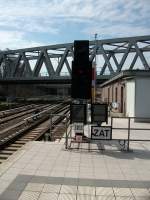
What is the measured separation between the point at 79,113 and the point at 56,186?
20.5 feet

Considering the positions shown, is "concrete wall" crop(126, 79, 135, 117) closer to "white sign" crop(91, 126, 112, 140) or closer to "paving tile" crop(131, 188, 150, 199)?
"white sign" crop(91, 126, 112, 140)

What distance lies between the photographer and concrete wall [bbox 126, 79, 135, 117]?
94.4 feet

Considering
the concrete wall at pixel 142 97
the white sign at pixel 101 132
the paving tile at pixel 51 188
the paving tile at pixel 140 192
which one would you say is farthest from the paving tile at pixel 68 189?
the concrete wall at pixel 142 97

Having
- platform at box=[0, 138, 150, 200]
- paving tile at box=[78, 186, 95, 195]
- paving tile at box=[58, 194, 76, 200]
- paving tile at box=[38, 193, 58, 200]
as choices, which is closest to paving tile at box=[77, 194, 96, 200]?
platform at box=[0, 138, 150, 200]

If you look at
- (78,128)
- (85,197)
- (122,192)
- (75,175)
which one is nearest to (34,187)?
(85,197)

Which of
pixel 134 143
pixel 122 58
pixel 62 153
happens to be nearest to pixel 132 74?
pixel 134 143

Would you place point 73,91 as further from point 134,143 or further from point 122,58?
point 122,58

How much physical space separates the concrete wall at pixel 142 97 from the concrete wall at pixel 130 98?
1.50 ft

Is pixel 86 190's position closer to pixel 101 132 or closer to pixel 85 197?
pixel 85 197

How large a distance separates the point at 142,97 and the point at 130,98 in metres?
1.65

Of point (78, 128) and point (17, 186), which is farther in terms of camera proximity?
point (78, 128)

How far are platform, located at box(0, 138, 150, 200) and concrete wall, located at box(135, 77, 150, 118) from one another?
13647mm

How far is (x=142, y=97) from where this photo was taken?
1115 inches

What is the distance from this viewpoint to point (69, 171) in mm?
10727
